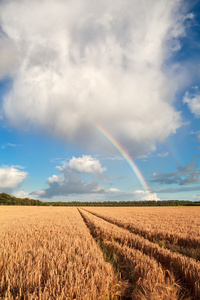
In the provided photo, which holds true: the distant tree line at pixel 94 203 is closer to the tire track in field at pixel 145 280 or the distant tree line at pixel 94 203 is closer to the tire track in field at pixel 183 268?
the tire track in field at pixel 183 268

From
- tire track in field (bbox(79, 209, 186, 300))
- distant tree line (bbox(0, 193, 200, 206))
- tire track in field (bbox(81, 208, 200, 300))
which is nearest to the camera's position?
tire track in field (bbox(79, 209, 186, 300))

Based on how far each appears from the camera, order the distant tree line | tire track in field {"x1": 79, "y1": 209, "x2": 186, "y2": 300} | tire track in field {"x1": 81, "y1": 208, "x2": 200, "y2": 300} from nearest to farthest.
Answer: tire track in field {"x1": 79, "y1": 209, "x2": 186, "y2": 300} → tire track in field {"x1": 81, "y1": 208, "x2": 200, "y2": 300} → the distant tree line

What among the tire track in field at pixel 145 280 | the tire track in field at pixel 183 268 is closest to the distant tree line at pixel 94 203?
the tire track in field at pixel 183 268

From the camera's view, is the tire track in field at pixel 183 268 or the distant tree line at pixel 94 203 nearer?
the tire track in field at pixel 183 268

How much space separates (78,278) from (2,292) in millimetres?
1279

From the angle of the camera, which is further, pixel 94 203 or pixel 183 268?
pixel 94 203

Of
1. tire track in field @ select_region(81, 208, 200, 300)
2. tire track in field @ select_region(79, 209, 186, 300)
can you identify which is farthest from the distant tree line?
tire track in field @ select_region(79, 209, 186, 300)

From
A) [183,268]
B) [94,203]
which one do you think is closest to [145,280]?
[183,268]

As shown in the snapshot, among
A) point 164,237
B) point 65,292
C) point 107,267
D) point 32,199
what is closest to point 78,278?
point 65,292

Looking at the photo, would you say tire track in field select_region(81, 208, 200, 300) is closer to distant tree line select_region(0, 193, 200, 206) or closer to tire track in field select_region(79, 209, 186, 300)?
tire track in field select_region(79, 209, 186, 300)

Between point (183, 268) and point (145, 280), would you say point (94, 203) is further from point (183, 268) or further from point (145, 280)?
point (145, 280)

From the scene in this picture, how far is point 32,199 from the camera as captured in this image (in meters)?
161

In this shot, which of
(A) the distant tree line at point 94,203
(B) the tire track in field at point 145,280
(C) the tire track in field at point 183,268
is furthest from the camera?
(A) the distant tree line at point 94,203

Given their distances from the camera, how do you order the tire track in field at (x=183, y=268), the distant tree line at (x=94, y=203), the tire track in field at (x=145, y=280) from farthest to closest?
the distant tree line at (x=94, y=203), the tire track in field at (x=183, y=268), the tire track in field at (x=145, y=280)
